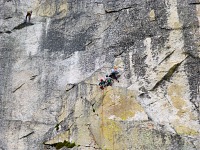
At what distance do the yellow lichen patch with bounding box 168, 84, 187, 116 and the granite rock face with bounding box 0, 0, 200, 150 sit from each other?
0.20 feet

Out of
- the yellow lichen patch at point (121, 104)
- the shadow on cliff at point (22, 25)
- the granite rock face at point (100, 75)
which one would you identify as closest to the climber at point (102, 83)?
the granite rock face at point (100, 75)

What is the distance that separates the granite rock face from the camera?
72.4 ft

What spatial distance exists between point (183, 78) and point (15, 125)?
11.6 m

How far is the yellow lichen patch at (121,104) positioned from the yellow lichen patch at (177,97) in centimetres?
213

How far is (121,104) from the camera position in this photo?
75.0ft

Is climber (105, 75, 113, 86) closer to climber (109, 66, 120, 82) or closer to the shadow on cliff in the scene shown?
climber (109, 66, 120, 82)

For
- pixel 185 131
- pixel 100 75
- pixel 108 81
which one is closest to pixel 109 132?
pixel 108 81

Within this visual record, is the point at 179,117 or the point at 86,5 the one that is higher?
the point at 86,5

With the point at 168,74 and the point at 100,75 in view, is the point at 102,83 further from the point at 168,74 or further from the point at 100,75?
the point at 168,74

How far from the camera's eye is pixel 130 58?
2541cm

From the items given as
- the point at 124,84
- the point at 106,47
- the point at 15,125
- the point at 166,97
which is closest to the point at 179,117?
the point at 166,97

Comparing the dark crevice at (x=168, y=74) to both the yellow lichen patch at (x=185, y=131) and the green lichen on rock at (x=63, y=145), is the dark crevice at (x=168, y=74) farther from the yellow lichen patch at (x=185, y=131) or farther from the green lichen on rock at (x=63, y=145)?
the green lichen on rock at (x=63, y=145)

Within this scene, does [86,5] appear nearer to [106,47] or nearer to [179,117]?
[106,47]

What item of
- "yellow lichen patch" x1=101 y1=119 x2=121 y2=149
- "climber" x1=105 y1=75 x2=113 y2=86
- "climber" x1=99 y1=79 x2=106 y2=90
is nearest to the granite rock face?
"yellow lichen patch" x1=101 y1=119 x2=121 y2=149
